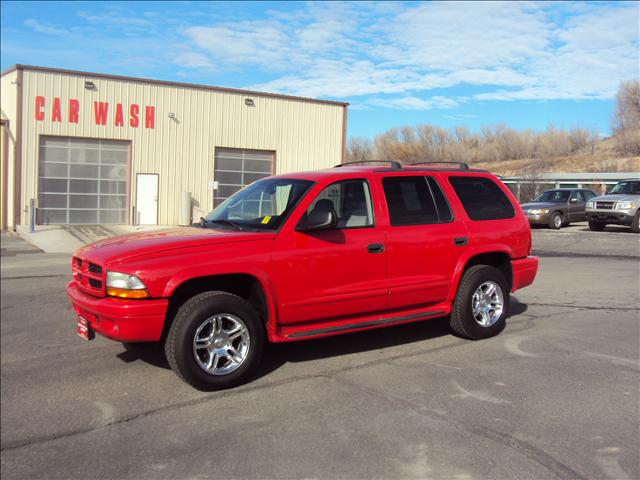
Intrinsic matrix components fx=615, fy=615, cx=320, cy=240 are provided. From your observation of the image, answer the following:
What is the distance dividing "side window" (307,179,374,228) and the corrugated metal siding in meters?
20.8

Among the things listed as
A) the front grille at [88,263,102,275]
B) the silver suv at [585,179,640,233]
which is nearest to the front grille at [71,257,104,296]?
the front grille at [88,263,102,275]

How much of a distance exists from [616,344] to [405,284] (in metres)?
2.38

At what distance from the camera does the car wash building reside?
76.2 ft

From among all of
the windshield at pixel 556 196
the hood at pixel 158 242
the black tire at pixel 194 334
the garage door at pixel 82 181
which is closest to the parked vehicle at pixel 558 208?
the windshield at pixel 556 196

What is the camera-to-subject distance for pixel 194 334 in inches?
189

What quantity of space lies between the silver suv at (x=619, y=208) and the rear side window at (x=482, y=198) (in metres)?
15.1

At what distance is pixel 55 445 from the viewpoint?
3.88 metres

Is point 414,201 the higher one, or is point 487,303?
point 414,201

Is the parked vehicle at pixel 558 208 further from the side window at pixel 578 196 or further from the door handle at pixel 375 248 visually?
the door handle at pixel 375 248

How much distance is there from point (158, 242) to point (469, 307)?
10.7 feet

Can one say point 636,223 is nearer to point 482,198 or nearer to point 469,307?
point 482,198

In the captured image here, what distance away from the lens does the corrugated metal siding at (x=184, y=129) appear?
76.7 ft

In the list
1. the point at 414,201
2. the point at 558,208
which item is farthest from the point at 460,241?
the point at 558,208

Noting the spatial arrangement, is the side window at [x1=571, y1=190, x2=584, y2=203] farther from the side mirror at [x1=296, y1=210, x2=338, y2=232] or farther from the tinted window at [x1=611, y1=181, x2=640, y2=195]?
the side mirror at [x1=296, y1=210, x2=338, y2=232]
